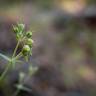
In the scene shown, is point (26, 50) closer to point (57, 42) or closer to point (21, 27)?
point (21, 27)

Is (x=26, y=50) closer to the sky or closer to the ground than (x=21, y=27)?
closer to the ground

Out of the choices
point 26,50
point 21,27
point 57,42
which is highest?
point 57,42

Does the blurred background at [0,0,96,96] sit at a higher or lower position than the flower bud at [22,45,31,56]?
higher

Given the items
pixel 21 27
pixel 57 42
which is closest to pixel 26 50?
pixel 21 27

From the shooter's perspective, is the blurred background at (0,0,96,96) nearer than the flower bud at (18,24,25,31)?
No

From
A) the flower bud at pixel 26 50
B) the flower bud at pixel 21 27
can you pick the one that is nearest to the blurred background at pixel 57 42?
the flower bud at pixel 21 27

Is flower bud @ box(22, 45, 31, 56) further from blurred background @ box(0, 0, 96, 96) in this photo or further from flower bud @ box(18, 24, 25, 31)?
blurred background @ box(0, 0, 96, 96)

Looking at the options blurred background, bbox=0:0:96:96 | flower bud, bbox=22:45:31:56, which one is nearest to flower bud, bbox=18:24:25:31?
flower bud, bbox=22:45:31:56

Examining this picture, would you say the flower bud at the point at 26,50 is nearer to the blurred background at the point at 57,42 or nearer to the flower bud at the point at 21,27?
the flower bud at the point at 21,27

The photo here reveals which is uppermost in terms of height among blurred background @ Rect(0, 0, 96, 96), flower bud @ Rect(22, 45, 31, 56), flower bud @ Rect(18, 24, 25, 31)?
blurred background @ Rect(0, 0, 96, 96)
